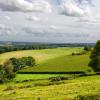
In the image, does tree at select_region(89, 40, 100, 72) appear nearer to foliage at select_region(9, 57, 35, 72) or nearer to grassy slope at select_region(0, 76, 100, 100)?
grassy slope at select_region(0, 76, 100, 100)

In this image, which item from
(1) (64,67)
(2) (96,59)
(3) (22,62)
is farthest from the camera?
(3) (22,62)

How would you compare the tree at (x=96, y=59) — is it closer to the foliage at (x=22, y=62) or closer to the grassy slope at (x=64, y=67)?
the grassy slope at (x=64, y=67)

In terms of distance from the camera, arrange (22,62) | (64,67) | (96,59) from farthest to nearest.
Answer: (22,62) → (64,67) → (96,59)

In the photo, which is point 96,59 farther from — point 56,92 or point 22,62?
point 22,62

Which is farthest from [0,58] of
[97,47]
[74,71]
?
[97,47]

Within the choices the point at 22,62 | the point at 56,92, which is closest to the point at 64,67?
the point at 22,62

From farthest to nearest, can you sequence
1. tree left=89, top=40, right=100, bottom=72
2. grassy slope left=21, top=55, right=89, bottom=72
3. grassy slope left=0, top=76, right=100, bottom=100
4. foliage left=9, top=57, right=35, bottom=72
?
1. foliage left=9, top=57, right=35, bottom=72
2. grassy slope left=21, top=55, right=89, bottom=72
3. tree left=89, top=40, right=100, bottom=72
4. grassy slope left=0, top=76, right=100, bottom=100

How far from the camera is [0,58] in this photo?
7042 inches

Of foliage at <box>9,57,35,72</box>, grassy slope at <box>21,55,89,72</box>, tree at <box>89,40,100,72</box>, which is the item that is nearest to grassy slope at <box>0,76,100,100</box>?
tree at <box>89,40,100,72</box>

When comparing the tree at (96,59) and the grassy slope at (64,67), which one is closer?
the tree at (96,59)

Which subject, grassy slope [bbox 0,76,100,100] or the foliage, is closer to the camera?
grassy slope [bbox 0,76,100,100]

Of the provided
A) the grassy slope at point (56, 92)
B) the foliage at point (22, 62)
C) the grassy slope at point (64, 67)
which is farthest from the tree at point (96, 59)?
the foliage at point (22, 62)

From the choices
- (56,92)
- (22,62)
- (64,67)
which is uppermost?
(56,92)

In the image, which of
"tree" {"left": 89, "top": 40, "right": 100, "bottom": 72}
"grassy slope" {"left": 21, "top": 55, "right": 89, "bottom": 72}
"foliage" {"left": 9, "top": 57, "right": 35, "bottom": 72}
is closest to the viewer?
"tree" {"left": 89, "top": 40, "right": 100, "bottom": 72}
